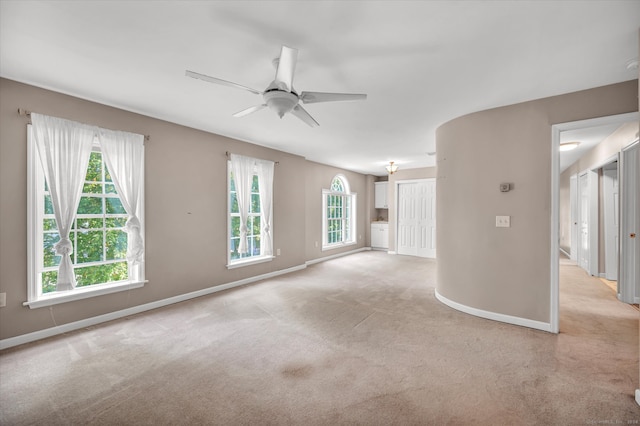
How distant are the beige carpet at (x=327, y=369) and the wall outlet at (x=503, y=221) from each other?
43.9 inches

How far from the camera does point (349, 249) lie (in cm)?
822

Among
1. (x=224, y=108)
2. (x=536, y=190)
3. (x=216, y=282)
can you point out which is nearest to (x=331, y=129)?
(x=224, y=108)

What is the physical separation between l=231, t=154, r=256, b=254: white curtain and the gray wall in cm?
17

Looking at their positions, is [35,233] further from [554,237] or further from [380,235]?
[380,235]

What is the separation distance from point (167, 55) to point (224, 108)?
112 centimetres

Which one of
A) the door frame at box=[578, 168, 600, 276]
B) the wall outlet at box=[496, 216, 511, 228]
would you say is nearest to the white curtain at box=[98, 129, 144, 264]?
the wall outlet at box=[496, 216, 511, 228]

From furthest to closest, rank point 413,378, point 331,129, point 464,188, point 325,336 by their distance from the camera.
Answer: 1. point 331,129
2. point 464,188
3. point 325,336
4. point 413,378

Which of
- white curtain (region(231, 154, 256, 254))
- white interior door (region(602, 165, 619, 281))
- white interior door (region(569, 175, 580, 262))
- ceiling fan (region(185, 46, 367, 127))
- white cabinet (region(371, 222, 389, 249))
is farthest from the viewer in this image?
white cabinet (region(371, 222, 389, 249))

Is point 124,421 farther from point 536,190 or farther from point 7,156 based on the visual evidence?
point 536,190

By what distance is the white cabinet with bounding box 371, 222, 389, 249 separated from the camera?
339 inches

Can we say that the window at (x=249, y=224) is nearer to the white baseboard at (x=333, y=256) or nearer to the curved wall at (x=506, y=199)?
the white baseboard at (x=333, y=256)

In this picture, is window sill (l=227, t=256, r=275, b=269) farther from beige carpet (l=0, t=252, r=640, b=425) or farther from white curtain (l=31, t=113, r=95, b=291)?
white curtain (l=31, t=113, r=95, b=291)

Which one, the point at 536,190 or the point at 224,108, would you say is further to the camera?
the point at 224,108

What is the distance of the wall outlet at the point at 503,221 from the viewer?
3.17 metres
